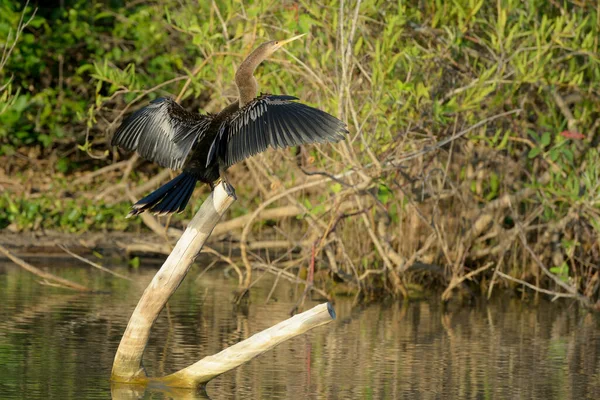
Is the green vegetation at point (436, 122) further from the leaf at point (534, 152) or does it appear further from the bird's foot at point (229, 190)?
the bird's foot at point (229, 190)

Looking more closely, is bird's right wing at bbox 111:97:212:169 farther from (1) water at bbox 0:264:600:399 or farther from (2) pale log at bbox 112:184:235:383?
(1) water at bbox 0:264:600:399

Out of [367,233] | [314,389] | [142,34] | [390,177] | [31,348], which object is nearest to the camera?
[314,389]

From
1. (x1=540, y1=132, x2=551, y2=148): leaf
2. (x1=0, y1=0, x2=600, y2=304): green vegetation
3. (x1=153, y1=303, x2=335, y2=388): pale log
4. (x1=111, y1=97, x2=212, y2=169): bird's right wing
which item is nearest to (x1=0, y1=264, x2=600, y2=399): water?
(x1=153, y1=303, x2=335, y2=388): pale log

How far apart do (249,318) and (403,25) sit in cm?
262

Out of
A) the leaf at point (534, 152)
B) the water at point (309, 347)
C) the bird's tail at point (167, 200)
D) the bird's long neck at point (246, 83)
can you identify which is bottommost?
the water at point (309, 347)

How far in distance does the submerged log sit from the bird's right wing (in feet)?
1.65

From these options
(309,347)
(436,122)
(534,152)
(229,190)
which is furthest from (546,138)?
(229,190)

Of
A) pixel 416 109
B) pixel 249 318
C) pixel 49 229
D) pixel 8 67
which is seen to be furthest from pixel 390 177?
pixel 8 67

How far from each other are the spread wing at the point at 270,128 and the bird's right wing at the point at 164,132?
288 mm

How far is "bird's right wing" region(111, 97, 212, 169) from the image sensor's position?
20.1 feet

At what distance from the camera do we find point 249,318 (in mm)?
8625

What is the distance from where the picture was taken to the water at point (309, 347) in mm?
6254

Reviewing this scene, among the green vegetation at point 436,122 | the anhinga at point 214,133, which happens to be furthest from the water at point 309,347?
the anhinga at point 214,133

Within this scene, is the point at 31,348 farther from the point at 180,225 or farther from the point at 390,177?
the point at 180,225
